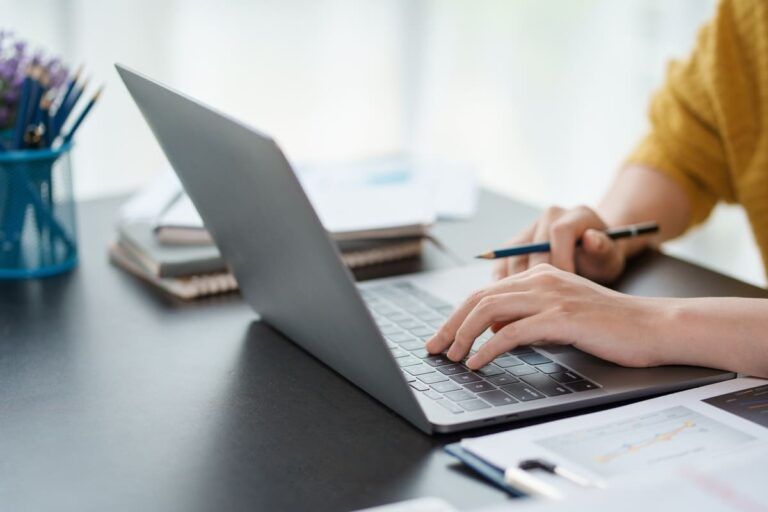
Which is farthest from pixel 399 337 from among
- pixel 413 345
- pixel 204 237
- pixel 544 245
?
pixel 204 237

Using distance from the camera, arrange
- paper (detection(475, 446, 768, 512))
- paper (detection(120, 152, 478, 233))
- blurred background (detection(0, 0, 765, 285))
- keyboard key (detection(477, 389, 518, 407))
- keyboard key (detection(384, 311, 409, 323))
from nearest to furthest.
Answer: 1. paper (detection(475, 446, 768, 512))
2. keyboard key (detection(477, 389, 518, 407))
3. keyboard key (detection(384, 311, 409, 323))
4. paper (detection(120, 152, 478, 233))
5. blurred background (detection(0, 0, 765, 285))

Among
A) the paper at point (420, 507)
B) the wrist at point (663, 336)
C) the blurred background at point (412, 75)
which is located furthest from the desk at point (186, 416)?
the blurred background at point (412, 75)

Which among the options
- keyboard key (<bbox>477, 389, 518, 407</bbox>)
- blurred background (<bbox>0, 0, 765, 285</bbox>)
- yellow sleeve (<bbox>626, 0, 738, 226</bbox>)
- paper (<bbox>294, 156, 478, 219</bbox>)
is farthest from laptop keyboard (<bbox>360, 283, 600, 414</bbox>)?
blurred background (<bbox>0, 0, 765, 285</bbox>)

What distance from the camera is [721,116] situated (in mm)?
1385

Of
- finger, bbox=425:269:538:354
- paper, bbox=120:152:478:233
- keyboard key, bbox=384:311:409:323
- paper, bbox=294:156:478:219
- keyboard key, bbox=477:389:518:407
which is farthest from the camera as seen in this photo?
paper, bbox=294:156:478:219

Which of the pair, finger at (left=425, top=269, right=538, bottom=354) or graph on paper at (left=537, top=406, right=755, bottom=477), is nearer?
graph on paper at (left=537, top=406, right=755, bottom=477)

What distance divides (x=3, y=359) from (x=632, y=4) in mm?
2142

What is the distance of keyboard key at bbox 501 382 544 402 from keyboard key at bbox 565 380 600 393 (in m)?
0.03

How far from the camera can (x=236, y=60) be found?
2701 mm

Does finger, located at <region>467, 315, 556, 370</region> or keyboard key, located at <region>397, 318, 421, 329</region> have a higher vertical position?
finger, located at <region>467, 315, 556, 370</region>

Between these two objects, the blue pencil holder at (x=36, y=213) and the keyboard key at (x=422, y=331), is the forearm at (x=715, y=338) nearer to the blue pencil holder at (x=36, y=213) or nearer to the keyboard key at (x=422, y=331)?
the keyboard key at (x=422, y=331)

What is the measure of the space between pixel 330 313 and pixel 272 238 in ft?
0.31

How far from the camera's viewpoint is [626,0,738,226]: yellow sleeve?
140cm

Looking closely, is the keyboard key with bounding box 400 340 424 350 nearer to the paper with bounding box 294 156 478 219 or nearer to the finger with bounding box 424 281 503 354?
the finger with bounding box 424 281 503 354
